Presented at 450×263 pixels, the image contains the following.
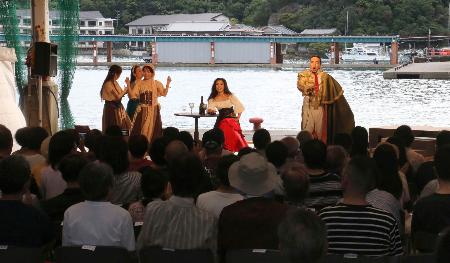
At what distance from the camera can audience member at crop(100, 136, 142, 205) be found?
195 inches

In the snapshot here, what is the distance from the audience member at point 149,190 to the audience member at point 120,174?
0.48 metres

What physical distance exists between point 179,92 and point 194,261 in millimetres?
32940

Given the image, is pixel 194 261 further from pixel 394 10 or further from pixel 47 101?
pixel 394 10

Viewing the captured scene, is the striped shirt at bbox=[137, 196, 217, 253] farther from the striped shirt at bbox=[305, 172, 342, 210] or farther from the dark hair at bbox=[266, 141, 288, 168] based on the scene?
the dark hair at bbox=[266, 141, 288, 168]

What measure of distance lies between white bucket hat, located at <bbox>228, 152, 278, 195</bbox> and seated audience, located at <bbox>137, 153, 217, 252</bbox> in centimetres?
22

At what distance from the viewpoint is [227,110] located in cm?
1150

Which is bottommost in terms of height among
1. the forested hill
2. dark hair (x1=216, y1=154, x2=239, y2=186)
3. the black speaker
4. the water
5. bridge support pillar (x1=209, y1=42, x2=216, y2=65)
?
the water

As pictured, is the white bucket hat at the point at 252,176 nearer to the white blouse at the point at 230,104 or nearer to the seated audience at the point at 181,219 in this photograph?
the seated audience at the point at 181,219

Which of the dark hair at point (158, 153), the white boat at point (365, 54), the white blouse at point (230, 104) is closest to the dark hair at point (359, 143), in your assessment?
the dark hair at point (158, 153)

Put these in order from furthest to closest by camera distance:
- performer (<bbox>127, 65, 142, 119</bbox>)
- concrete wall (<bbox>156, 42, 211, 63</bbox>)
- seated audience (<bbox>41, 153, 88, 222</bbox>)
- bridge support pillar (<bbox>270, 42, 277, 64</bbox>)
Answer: concrete wall (<bbox>156, 42, 211, 63</bbox>) → bridge support pillar (<bbox>270, 42, 277, 64</bbox>) → performer (<bbox>127, 65, 142, 119</bbox>) → seated audience (<bbox>41, 153, 88, 222</bbox>)

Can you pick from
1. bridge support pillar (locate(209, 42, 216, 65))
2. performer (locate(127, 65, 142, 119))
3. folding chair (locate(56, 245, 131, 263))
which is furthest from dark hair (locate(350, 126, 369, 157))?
bridge support pillar (locate(209, 42, 216, 65))

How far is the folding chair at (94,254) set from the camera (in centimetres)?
362

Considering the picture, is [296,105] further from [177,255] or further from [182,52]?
[182,52]

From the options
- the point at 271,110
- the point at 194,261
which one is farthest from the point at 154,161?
the point at 271,110
